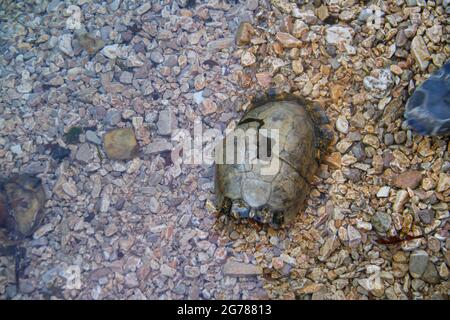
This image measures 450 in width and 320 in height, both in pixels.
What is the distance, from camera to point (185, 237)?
10.0ft

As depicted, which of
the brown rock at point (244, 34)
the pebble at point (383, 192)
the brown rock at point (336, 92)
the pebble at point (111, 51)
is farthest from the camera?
the pebble at point (111, 51)

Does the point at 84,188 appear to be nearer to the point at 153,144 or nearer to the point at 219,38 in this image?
the point at 153,144

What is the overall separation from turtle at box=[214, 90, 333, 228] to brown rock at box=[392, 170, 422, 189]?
0.52 metres

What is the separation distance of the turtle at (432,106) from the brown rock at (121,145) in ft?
6.28

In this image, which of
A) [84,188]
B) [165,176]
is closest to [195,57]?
[165,176]

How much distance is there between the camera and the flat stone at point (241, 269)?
9.55ft

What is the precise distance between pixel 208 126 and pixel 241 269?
1.07 meters

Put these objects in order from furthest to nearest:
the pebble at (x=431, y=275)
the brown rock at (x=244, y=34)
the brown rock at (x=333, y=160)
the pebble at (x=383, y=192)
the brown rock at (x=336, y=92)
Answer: the brown rock at (x=244, y=34), the brown rock at (x=336, y=92), the brown rock at (x=333, y=160), the pebble at (x=383, y=192), the pebble at (x=431, y=275)

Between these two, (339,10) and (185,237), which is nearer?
(185,237)

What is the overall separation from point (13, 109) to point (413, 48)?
3.04 meters

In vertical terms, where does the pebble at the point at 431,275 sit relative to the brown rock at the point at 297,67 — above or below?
below

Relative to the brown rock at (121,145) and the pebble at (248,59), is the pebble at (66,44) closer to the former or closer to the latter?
the brown rock at (121,145)

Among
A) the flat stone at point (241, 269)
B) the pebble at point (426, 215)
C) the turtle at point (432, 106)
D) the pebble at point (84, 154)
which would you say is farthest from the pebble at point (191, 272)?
the turtle at point (432, 106)
